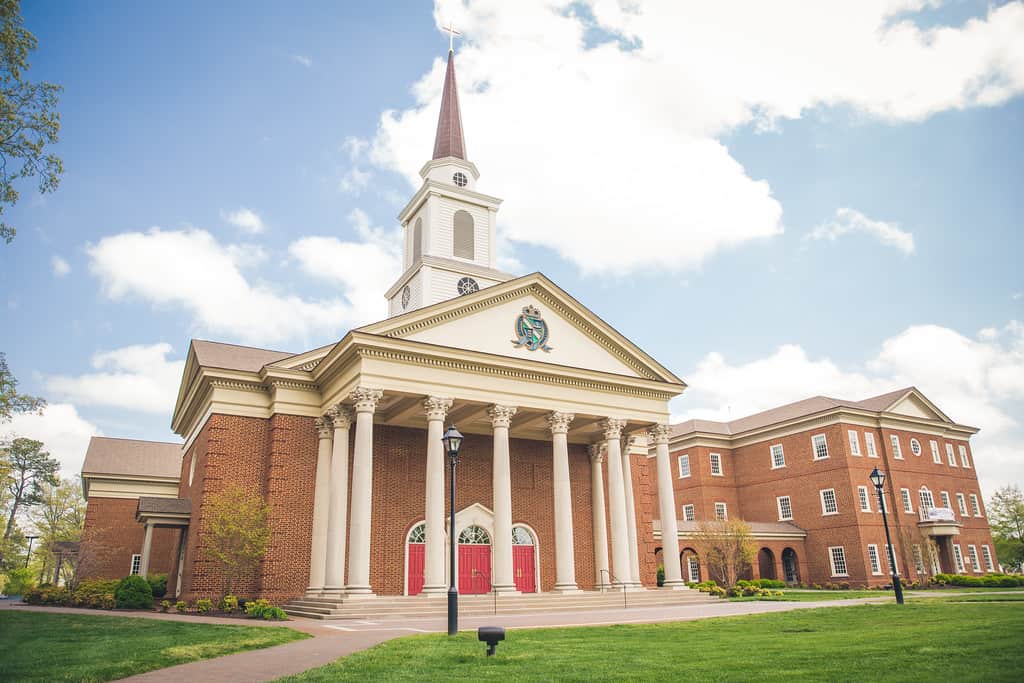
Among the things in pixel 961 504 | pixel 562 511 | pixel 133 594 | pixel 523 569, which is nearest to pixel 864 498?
pixel 961 504

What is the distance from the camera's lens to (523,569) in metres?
32.6

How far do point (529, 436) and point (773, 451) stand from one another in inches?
1122

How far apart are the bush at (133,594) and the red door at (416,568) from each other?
31.9ft

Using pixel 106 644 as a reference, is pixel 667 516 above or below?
above

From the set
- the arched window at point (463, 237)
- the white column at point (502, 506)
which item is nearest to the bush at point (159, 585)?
the white column at point (502, 506)

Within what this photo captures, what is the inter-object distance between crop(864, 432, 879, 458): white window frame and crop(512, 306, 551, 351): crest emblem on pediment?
32167mm

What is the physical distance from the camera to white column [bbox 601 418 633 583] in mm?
29523

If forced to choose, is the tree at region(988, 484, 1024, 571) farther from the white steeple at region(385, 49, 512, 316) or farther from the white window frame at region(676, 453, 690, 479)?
the white steeple at region(385, 49, 512, 316)

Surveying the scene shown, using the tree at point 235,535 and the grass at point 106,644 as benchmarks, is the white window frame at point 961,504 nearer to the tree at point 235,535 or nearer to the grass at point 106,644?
the tree at point 235,535

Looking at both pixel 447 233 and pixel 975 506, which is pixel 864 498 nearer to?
pixel 975 506

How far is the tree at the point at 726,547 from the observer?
4262cm

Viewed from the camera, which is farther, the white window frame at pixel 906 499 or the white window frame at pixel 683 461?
the white window frame at pixel 683 461

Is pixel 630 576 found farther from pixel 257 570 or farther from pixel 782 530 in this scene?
pixel 782 530

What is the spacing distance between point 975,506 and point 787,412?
17.0m
